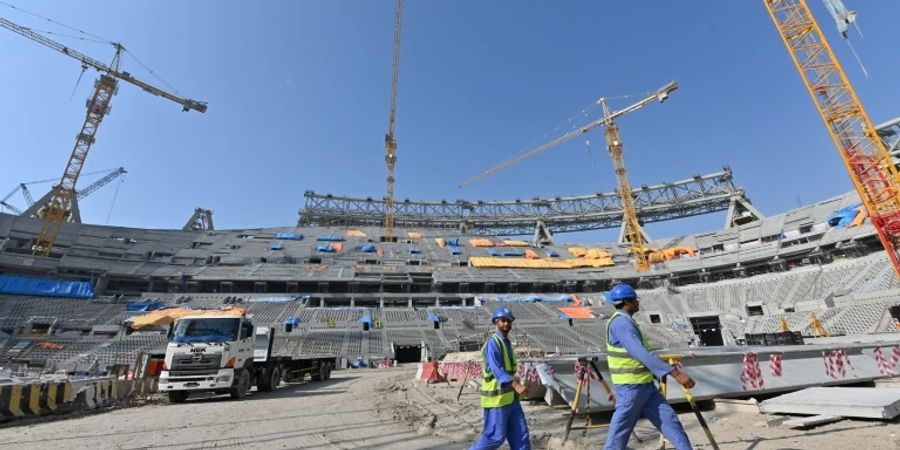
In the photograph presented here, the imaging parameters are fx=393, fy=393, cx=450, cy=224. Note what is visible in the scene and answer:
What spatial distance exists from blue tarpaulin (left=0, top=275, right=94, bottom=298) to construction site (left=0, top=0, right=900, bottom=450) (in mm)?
204

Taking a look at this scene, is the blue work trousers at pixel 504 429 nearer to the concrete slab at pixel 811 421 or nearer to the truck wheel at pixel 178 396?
the concrete slab at pixel 811 421

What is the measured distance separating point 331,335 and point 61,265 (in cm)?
3492

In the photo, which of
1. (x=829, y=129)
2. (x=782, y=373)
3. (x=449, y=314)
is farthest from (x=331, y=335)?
(x=829, y=129)

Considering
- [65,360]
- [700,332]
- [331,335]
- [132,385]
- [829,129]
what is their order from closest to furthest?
[132,385] → [65,360] → [829,129] → [331,335] → [700,332]

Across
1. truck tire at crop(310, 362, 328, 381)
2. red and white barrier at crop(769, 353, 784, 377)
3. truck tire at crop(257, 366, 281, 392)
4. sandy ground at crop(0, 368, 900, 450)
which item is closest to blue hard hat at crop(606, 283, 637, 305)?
sandy ground at crop(0, 368, 900, 450)

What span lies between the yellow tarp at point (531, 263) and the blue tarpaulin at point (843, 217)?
2536 centimetres

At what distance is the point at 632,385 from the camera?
3910 mm

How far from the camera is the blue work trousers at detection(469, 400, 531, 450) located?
392 cm

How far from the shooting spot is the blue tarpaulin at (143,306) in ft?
128

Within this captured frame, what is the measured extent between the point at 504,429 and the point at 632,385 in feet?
4.43

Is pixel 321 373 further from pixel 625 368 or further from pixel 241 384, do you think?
pixel 625 368

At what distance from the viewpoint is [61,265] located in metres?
44.7

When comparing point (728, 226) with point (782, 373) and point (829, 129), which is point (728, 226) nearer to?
point (829, 129)

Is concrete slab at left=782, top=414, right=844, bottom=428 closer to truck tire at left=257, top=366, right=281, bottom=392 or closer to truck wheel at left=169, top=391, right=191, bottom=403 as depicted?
truck wheel at left=169, top=391, right=191, bottom=403
